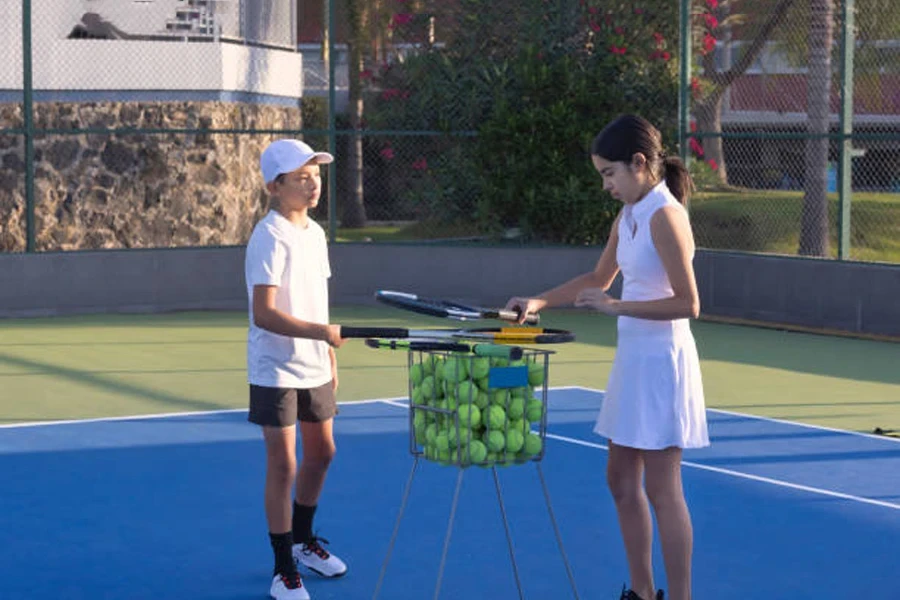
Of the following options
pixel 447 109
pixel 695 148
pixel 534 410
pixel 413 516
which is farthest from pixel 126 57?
pixel 534 410

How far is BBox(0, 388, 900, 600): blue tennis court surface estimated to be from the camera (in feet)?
24.2

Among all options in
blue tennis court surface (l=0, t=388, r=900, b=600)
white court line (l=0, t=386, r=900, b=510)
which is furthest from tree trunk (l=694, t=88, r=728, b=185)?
blue tennis court surface (l=0, t=388, r=900, b=600)

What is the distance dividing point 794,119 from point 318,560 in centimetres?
2146

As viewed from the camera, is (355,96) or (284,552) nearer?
(284,552)

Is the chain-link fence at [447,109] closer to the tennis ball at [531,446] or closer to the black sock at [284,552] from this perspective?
the black sock at [284,552]

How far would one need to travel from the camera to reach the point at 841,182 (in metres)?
16.7

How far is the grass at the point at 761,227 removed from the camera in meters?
21.2

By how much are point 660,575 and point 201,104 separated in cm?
1498

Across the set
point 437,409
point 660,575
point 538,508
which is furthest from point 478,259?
point 437,409

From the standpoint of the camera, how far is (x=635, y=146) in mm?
6207

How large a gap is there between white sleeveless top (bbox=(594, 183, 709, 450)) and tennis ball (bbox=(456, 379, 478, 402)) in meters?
0.48

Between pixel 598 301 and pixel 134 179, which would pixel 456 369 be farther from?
pixel 134 179

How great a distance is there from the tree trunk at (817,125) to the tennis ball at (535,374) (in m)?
13.4

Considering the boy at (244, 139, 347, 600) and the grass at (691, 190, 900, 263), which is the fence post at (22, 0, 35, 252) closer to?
the grass at (691, 190, 900, 263)
